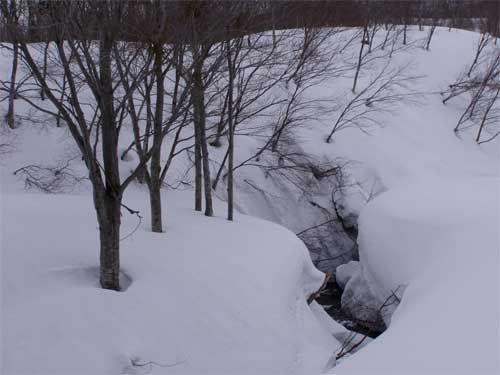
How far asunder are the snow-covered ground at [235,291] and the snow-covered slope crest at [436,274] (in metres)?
0.02

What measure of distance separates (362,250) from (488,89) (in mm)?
14488

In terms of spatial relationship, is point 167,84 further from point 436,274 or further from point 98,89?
point 436,274

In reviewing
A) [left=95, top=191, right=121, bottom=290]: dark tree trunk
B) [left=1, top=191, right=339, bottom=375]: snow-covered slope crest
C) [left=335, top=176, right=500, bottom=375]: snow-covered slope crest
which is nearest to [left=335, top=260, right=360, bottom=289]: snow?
[left=335, top=176, right=500, bottom=375]: snow-covered slope crest

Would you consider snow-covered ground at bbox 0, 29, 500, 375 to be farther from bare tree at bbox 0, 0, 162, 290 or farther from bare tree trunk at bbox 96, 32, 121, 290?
bare tree at bbox 0, 0, 162, 290

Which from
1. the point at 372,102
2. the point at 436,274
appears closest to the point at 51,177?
the point at 436,274

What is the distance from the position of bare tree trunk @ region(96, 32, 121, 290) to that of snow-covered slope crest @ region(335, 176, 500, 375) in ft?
11.8

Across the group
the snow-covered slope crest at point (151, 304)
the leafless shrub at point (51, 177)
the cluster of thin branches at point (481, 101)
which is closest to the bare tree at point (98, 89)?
the snow-covered slope crest at point (151, 304)

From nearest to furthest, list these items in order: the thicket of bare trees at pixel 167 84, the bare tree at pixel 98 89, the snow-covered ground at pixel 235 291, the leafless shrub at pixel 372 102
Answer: the snow-covered ground at pixel 235 291 → the bare tree at pixel 98 89 → the thicket of bare trees at pixel 167 84 → the leafless shrub at pixel 372 102

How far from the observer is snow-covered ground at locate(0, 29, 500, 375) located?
173 inches

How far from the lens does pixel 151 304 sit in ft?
20.2

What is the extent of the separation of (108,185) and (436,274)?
15.6ft

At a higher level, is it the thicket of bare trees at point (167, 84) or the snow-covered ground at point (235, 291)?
the thicket of bare trees at point (167, 84)

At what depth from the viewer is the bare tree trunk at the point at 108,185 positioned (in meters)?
5.76

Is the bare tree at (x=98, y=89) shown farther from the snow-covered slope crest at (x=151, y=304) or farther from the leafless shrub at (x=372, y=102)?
the leafless shrub at (x=372, y=102)
